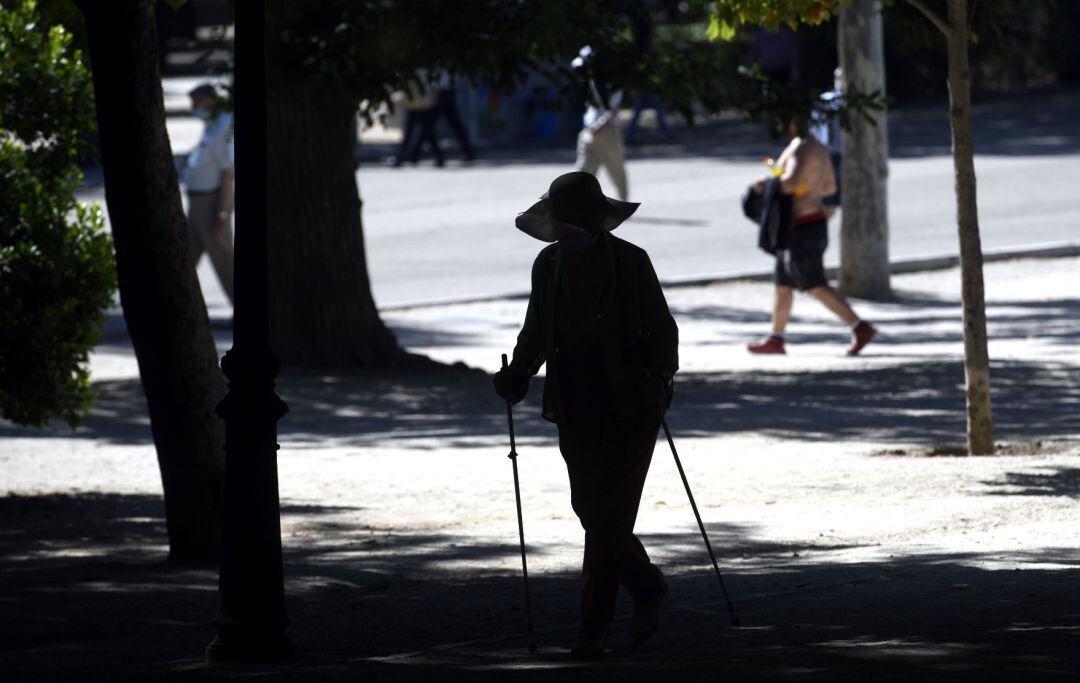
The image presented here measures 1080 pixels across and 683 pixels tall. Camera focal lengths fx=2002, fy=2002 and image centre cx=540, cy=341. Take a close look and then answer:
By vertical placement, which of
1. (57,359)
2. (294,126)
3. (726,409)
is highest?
(294,126)

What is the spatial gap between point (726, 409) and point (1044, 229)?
967 cm

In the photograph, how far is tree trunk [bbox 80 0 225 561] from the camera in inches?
331

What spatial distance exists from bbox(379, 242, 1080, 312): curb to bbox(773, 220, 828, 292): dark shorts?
13.2 feet

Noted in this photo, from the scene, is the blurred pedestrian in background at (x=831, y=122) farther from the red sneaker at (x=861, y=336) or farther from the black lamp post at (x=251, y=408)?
the black lamp post at (x=251, y=408)

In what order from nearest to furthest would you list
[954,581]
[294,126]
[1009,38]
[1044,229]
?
1. [954,581]
2. [294,126]
3. [1044,229]
4. [1009,38]

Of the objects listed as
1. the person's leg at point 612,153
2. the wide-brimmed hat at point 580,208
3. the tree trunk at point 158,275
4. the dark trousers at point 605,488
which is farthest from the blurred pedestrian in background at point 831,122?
the dark trousers at point 605,488

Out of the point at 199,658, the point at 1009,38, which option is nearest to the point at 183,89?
the point at 1009,38

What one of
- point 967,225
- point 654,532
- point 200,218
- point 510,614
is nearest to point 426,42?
point 200,218

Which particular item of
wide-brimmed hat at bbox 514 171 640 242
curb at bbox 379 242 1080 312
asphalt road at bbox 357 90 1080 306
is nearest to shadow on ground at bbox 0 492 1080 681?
wide-brimmed hat at bbox 514 171 640 242

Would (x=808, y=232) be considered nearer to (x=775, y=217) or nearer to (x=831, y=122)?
(x=775, y=217)

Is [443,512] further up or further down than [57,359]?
further down

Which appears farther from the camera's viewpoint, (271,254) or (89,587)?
(271,254)

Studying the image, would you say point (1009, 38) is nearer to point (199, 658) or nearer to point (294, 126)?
point (294, 126)

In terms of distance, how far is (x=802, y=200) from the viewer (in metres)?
15.0
